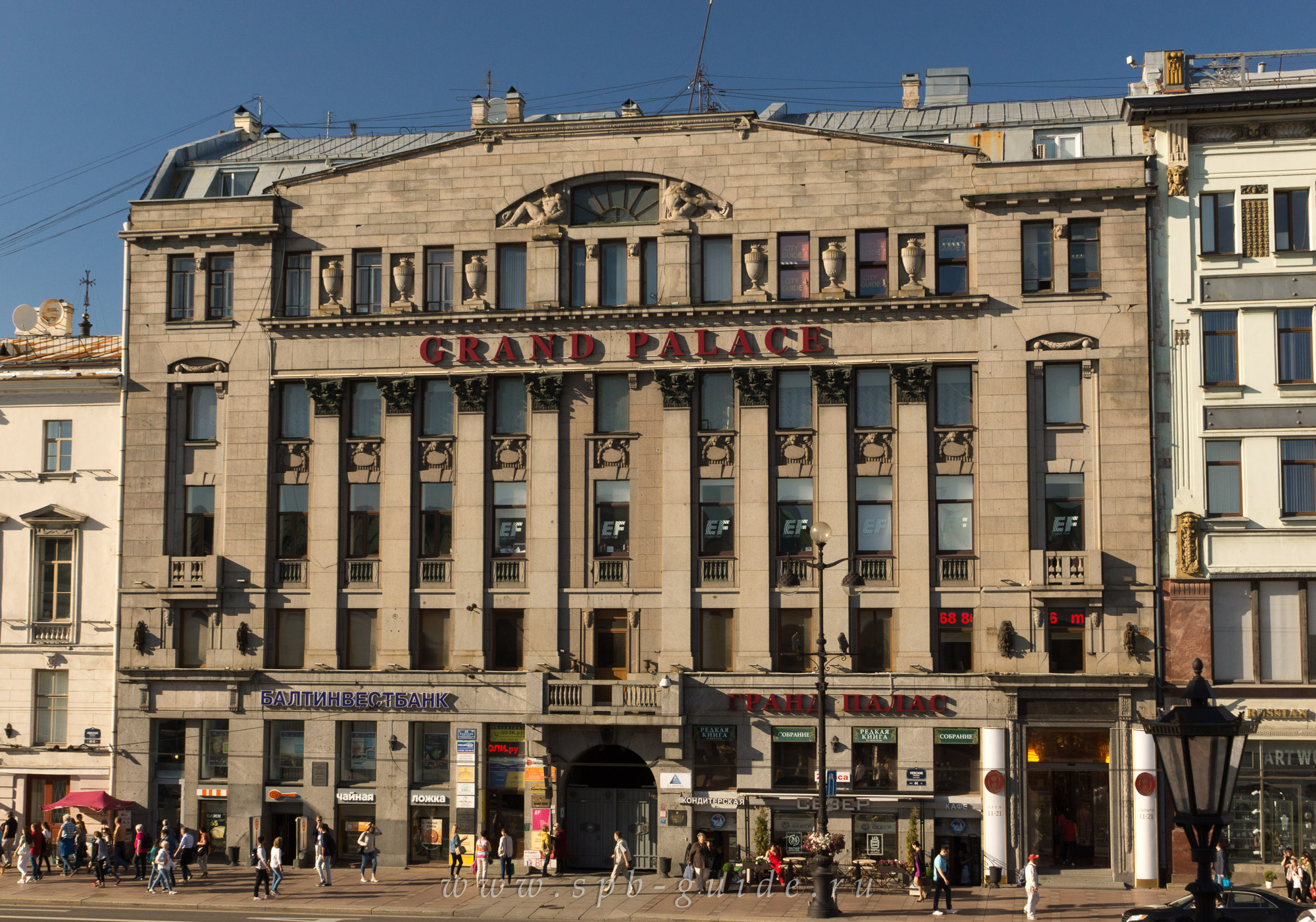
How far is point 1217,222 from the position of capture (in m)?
43.2

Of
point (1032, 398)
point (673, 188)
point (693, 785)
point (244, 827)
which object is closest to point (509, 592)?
point (693, 785)

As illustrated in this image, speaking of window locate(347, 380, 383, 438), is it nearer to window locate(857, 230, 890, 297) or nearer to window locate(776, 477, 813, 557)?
window locate(776, 477, 813, 557)

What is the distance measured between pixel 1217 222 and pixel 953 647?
16.3 m

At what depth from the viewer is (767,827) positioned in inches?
1688

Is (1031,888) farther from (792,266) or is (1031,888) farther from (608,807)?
(792,266)

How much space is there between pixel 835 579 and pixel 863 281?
1026cm

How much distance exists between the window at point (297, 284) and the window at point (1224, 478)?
31.5 meters

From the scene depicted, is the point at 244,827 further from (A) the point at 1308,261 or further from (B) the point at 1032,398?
(A) the point at 1308,261

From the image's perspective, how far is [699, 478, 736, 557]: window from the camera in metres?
45.1

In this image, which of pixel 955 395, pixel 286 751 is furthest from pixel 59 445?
pixel 955 395

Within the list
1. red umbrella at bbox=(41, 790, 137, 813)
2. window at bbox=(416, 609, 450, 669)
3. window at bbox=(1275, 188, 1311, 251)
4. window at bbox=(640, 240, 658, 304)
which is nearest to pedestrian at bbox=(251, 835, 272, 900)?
red umbrella at bbox=(41, 790, 137, 813)

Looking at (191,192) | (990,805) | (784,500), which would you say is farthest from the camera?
(191,192)

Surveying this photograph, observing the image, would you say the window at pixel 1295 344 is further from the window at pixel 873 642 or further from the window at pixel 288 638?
the window at pixel 288 638

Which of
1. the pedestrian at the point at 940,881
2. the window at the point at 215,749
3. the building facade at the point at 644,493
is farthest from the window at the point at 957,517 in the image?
the window at the point at 215,749
